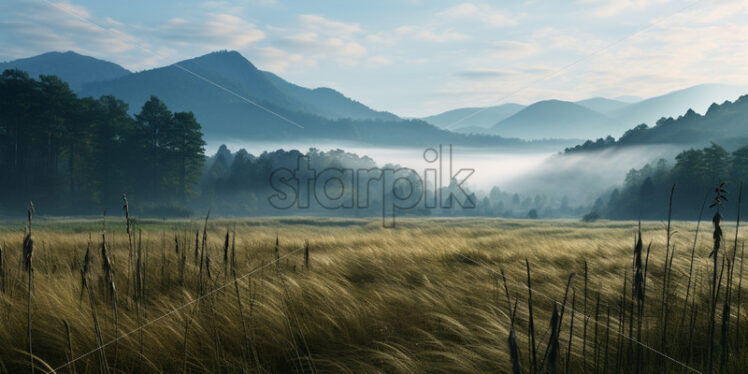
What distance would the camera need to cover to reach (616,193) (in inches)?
2827

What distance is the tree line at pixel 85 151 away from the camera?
36.8 m

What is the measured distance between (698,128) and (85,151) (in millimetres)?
149791

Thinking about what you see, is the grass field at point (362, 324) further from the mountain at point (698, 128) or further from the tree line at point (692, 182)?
the mountain at point (698, 128)

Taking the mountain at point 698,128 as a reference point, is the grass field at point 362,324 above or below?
below

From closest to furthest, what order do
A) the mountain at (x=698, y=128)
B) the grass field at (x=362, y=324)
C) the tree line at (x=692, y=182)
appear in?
the grass field at (x=362, y=324), the tree line at (x=692, y=182), the mountain at (x=698, y=128)

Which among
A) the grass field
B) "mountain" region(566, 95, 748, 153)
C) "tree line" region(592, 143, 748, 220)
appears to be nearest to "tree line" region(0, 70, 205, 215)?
the grass field

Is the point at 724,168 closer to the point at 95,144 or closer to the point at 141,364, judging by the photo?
the point at 141,364

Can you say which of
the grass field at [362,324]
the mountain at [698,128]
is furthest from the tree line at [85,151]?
the mountain at [698,128]

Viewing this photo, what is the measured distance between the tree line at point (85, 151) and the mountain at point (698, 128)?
126 metres

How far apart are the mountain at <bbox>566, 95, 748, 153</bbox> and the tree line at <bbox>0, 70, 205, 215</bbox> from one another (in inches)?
4956

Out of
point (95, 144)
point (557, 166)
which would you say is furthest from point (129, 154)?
point (557, 166)

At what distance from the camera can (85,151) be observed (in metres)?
38.9

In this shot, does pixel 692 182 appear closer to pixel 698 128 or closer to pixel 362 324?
pixel 362 324

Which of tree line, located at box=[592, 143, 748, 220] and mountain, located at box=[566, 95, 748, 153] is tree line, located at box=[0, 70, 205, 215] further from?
mountain, located at box=[566, 95, 748, 153]
